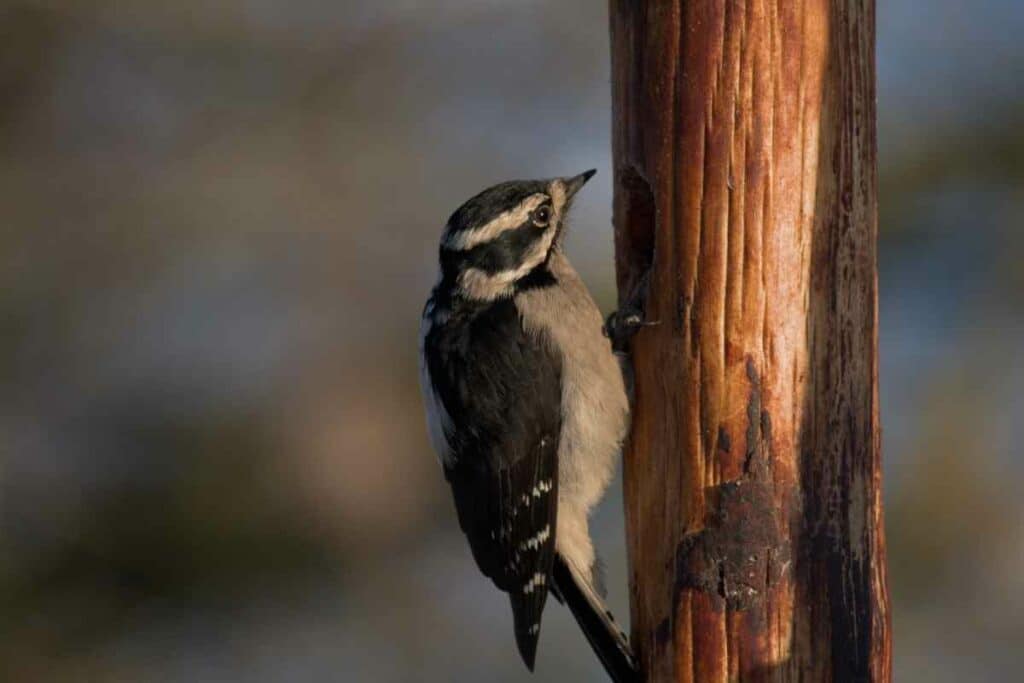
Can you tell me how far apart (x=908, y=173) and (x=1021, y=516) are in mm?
1931

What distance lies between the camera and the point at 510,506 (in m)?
4.29

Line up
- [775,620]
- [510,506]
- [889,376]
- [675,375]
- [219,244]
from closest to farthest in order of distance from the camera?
[775,620] → [675,375] → [510,506] → [889,376] → [219,244]

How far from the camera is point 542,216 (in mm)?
4477

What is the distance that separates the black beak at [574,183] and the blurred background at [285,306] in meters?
3.09

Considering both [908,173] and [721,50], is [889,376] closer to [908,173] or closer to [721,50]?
[908,173]

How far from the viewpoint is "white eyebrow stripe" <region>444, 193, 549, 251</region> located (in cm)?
441

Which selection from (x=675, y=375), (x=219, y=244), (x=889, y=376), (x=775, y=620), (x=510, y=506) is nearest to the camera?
(x=775, y=620)

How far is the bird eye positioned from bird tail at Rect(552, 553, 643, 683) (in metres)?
1.01

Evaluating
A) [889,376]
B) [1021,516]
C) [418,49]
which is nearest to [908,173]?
[889,376]

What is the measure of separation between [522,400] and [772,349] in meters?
1.04

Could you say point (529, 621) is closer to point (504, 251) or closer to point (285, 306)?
point (504, 251)

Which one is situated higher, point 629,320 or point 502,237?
point 502,237

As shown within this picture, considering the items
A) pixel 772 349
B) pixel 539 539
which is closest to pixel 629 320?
pixel 772 349

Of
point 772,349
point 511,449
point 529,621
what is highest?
point 772,349
